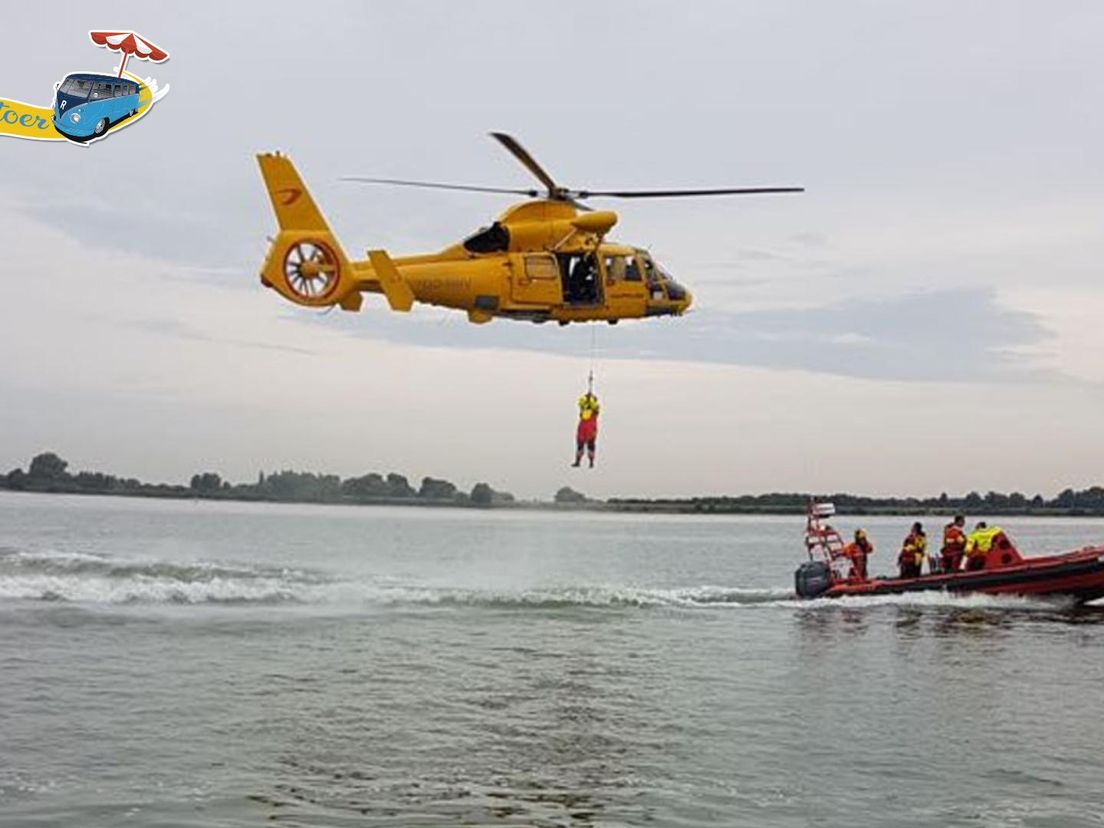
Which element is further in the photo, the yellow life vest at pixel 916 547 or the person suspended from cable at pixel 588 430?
the yellow life vest at pixel 916 547

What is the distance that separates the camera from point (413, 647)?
2030cm

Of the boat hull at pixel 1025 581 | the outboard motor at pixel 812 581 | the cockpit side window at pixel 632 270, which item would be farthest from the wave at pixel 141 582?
the cockpit side window at pixel 632 270

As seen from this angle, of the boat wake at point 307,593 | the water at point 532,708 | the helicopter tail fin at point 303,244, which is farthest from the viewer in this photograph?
the boat wake at point 307,593

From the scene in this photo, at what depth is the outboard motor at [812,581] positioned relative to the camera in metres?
26.8

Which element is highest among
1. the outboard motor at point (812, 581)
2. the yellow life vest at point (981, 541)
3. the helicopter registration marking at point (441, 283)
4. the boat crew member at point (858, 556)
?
the helicopter registration marking at point (441, 283)

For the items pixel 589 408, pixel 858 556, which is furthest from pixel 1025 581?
pixel 589 408

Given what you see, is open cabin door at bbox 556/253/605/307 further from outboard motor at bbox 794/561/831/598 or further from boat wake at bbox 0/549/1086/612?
outboard motor at bbox 794/561/831/598

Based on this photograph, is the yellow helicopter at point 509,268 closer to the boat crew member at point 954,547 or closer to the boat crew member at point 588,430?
the boat crew member at point 588,430

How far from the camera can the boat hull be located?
26.2 m

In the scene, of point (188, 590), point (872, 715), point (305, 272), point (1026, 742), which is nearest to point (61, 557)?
point (188, 590)

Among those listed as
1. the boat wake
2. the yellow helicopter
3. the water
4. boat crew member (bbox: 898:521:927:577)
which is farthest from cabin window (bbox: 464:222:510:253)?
boat crew member (bbox: 898:521:927:577)

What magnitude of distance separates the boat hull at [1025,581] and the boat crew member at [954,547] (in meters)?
0.47

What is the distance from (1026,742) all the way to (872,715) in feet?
6.63

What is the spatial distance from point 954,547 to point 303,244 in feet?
58.4
